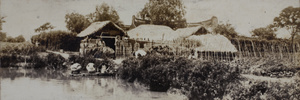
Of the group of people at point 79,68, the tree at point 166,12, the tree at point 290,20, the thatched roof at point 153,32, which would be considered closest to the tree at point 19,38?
the group of people at point 79,68

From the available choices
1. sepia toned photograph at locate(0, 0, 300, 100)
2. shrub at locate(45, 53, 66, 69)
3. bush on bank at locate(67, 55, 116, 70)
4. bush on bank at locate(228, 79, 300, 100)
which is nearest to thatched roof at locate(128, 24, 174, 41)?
sepia toned photograph at locate(0, 0, 300, 100)

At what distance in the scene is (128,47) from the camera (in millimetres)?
3404

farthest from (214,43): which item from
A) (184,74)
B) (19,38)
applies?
(19,38)

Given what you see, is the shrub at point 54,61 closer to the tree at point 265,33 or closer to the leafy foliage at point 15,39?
the leafy foliage at point 15,39

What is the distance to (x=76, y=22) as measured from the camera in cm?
355

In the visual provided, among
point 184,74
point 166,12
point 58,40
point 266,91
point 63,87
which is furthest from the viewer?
point 58,40

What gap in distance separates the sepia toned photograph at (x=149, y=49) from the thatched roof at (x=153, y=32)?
0.04 ft

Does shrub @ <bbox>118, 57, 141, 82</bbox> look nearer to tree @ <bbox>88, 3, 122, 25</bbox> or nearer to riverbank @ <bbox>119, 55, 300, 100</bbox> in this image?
riverbank @ <bbox>119, 55, 300, 100</bbox>

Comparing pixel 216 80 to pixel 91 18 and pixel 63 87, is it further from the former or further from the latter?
pixel 63 87

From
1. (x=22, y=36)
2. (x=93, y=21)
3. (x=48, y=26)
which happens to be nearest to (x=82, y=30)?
(x=93, y=21)

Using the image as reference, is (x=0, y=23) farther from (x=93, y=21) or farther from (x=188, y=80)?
(x=188, y=80)

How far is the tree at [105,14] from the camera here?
11.2 feet

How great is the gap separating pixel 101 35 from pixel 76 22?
39cm

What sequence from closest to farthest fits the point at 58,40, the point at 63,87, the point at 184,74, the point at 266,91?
the point at 266,91, the point at 184,74, the point at 63,87, the point at 58,40
